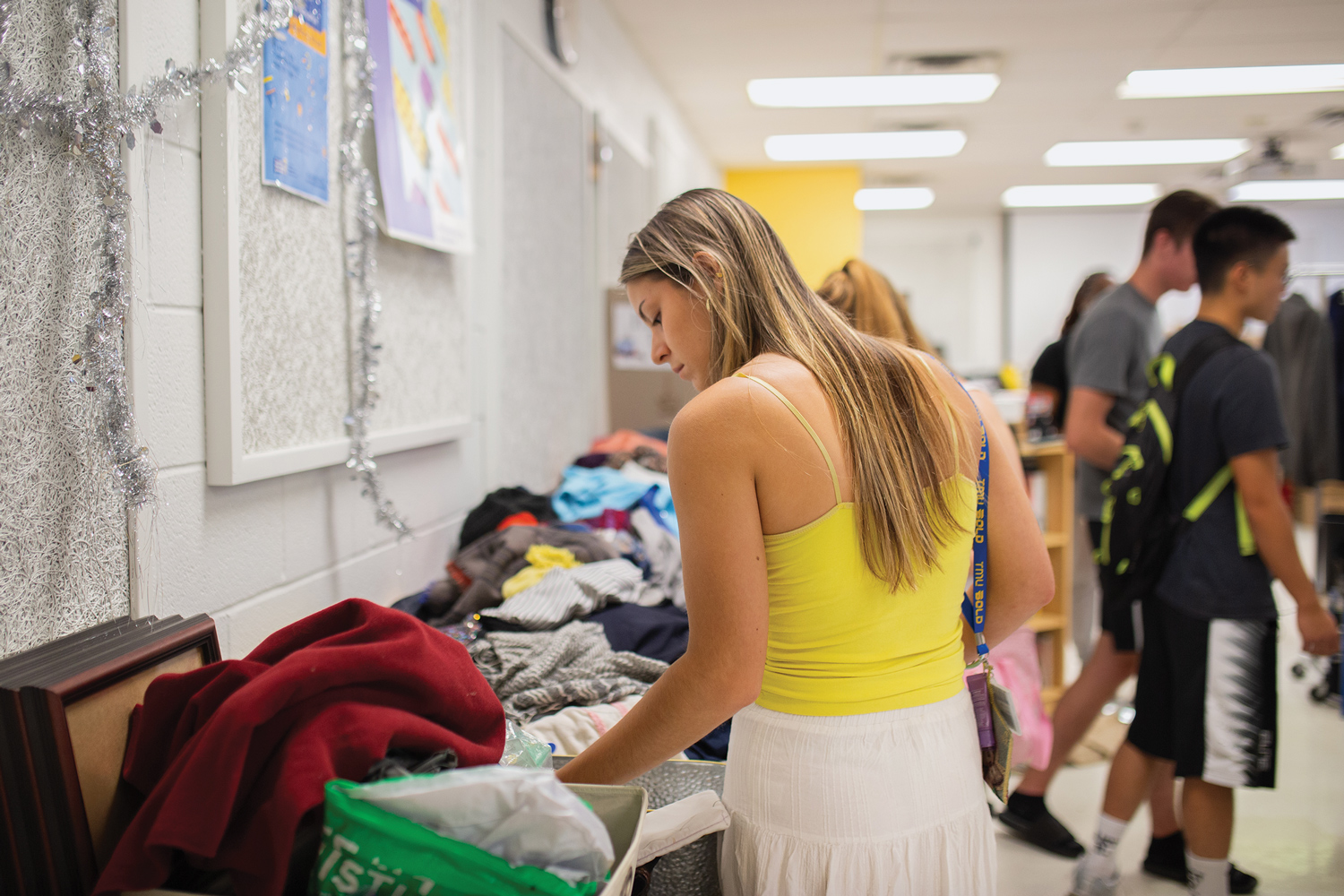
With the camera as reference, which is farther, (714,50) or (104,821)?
(714,50)

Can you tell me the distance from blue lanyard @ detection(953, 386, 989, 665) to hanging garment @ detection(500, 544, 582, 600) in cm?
73

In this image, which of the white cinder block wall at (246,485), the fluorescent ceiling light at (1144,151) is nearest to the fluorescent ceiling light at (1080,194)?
the fluorescent ceiling light at (1144,151)

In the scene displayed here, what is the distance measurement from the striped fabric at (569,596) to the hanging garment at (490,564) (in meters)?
0.07

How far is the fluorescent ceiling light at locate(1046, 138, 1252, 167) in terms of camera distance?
20.4 feet

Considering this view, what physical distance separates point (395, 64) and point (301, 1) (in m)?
0.30

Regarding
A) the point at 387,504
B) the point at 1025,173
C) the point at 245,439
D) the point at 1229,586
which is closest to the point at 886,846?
the point at 245,439

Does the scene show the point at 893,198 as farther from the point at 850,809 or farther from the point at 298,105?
the point at 850,809

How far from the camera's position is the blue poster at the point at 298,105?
124cm

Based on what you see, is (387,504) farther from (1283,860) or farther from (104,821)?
(1283,860)

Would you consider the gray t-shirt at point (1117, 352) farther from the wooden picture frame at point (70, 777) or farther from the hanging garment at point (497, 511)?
the wooden picture frame at point (70, 777)

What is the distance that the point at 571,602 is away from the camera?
148cm

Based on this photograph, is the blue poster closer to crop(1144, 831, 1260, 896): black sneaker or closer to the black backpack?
the black backpack

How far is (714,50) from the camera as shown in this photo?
14.1 ft

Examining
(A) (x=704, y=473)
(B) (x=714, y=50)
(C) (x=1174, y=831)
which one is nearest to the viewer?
(A) (x=704, y=473)
